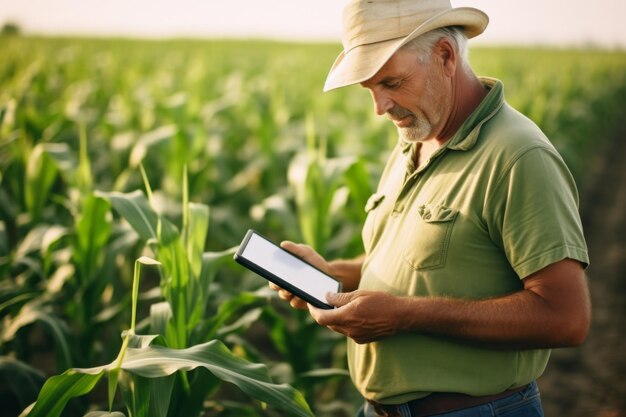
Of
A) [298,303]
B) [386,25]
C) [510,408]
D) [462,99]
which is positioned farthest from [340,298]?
[386,25]

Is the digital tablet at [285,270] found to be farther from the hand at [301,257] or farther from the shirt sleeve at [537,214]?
the shirt sleeve at [537,214]

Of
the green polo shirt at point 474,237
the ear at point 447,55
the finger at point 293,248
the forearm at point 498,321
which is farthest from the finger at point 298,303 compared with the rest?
the ear at point 447,55

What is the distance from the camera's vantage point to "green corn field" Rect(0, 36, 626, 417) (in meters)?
1.90

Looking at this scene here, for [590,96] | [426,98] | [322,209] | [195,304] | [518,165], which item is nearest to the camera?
[518,165]

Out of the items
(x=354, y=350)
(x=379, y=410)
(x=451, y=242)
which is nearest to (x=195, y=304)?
(x=354, y=350)

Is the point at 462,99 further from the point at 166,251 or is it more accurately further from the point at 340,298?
the point at 166,251

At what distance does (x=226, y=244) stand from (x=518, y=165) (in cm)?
325


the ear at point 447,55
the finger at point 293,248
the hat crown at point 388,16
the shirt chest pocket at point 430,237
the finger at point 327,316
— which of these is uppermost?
the hat crown at point 388,16

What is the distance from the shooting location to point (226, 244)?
4.59 m

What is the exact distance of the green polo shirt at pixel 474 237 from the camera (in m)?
1.53

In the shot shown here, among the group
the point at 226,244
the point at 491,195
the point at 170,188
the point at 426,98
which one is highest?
the point at 426,98

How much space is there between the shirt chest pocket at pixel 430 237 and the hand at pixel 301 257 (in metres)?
0.42

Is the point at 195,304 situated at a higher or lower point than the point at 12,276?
higher

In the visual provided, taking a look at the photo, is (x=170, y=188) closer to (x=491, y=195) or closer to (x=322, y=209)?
(x=322, y=209)
